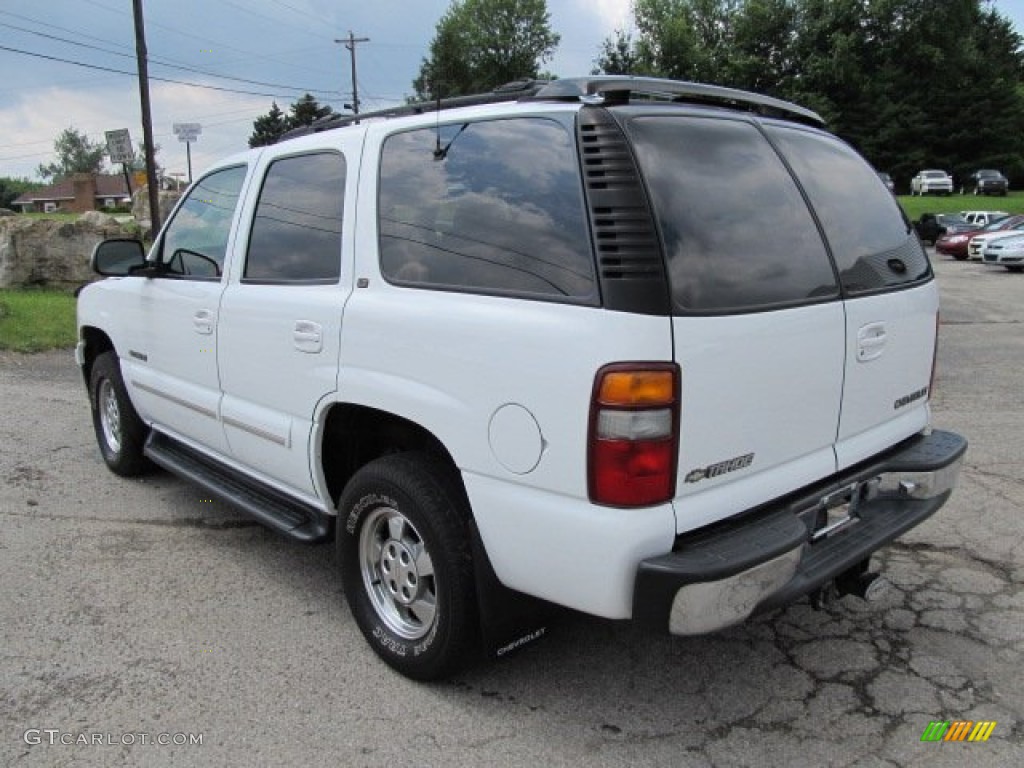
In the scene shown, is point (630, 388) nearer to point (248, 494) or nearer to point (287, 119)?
point (248, 494)

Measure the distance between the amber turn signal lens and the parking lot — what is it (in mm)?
1175

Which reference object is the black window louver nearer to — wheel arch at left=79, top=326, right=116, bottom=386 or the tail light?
the tail light

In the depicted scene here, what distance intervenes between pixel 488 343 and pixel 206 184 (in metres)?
2.60

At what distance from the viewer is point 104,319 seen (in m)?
4.98

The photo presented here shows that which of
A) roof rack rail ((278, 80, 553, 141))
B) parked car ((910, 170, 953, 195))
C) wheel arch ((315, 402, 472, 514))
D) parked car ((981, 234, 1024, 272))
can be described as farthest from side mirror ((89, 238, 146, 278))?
parked car ((910, 170, 953, 195))

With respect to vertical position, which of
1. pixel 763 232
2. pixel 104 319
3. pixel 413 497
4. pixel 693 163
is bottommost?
pixel 413 497

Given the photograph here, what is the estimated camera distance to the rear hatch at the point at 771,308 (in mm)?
2361

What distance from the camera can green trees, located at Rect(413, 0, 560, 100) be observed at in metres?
76.3

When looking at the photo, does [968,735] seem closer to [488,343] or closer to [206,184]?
[488,343]

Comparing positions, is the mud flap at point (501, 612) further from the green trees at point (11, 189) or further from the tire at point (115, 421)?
the green trees at point (11, 189)

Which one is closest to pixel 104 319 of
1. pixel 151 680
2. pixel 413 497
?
pixel 151 680

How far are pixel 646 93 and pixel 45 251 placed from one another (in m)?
14.7

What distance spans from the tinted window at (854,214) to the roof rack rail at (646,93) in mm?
168

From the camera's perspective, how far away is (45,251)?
14.4 meters
